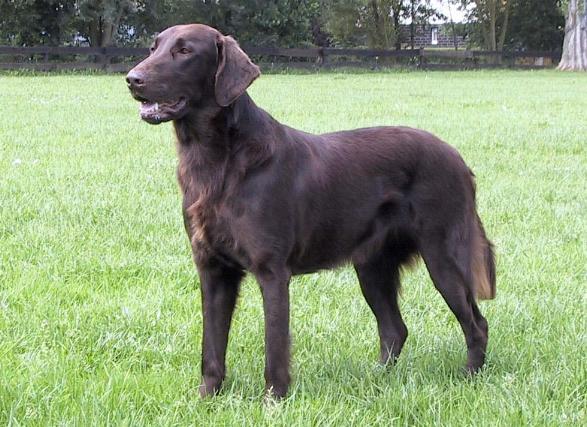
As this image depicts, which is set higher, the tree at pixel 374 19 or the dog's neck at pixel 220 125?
the dog's neck at pixel 220 125

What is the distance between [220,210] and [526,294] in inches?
83.5

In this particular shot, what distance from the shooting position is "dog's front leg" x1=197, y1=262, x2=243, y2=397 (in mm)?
3119

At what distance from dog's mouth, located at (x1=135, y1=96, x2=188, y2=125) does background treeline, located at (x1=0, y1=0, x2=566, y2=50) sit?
106 feet

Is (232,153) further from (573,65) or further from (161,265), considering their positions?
(573,65)

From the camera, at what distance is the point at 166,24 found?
3956cm

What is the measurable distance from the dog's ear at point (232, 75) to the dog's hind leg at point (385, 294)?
108 cm

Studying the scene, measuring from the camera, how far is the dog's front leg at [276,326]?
292cm

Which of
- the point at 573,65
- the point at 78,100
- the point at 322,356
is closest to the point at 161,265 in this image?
the point at 322,356

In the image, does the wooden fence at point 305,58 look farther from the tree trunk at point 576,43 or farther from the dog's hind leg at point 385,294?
the dog's hind leg at point 385,294

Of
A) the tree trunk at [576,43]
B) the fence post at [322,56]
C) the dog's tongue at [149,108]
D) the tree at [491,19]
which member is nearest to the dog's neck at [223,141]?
the dog's tongue at [149,108]

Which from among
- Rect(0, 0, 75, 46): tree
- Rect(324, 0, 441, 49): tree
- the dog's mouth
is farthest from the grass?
Rect(324, 0, 441, 49): tree

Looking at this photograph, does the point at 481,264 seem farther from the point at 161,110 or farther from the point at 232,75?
the point at 161,110

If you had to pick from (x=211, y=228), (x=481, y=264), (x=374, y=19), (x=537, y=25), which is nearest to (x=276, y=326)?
(x=211, y=228)

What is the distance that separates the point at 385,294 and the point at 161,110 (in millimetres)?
1380
